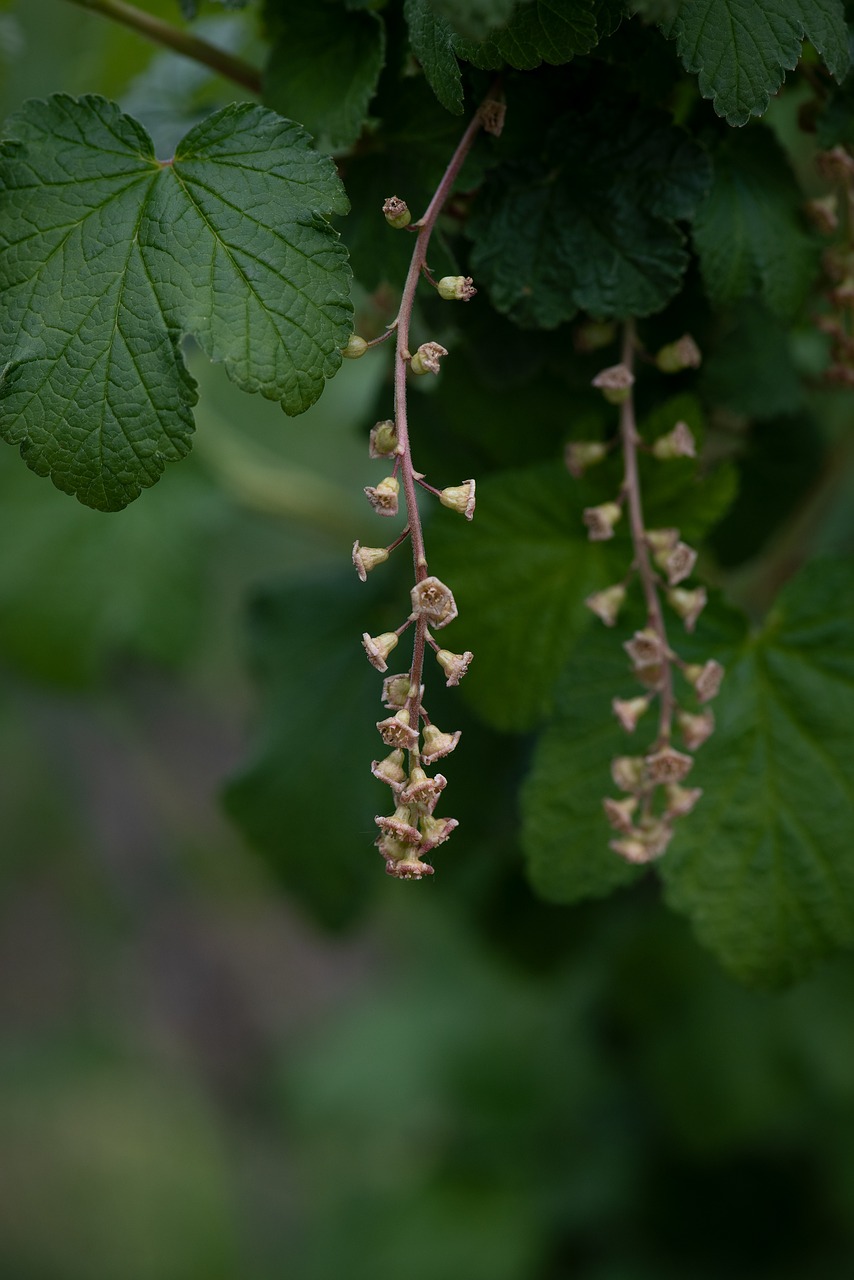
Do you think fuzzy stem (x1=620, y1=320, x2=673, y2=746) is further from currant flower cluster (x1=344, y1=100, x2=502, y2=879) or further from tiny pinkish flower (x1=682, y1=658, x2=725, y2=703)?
currant flower cluster (x1=344, y1=100, x2=502, y2=879)

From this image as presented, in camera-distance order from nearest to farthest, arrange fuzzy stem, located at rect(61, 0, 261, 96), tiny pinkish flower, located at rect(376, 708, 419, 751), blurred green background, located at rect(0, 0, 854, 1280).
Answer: tiny pinkish flower, located at rect(376, 708, 419, 751), fuzzy stem, located at rect(61, 0, 261, 96), blurred green background, located at rect(0, 0, 854, 1280)

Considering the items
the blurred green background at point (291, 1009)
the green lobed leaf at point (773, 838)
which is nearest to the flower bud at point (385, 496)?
the green lobed leaf at point (773, 838)

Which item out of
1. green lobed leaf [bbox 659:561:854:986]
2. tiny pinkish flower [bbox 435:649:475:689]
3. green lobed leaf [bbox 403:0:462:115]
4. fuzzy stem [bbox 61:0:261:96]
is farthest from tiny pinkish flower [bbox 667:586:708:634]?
fuzzy stem [bbox 61:0:261:96]

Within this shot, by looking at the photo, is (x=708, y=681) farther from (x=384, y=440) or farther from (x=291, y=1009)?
(x=291, y=1009)

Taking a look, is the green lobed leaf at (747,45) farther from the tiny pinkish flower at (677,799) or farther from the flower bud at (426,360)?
the tiny pinkish flower at (677,799)

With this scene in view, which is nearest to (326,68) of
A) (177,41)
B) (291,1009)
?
(177,41)

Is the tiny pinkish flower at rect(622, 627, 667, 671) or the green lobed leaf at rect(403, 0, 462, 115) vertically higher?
the green lobed leaf at rect(403, 0, 462, 115)

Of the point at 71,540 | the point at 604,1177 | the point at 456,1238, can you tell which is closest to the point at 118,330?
the point at 71,540
